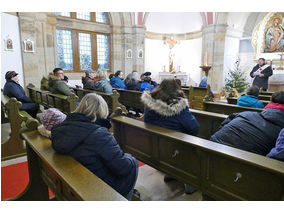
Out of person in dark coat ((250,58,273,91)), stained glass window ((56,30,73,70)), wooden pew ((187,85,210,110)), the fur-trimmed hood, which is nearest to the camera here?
the fur-trimmed hood

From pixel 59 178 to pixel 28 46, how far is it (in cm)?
733

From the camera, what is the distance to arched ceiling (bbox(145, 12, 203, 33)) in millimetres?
12023


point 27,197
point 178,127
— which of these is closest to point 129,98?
point 178,127

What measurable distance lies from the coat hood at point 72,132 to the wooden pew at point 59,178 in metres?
0.10

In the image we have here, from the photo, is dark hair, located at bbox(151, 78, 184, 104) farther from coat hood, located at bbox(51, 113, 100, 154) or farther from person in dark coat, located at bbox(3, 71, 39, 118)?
person in dark coat, located at bbox(3, 71, 39, 118)

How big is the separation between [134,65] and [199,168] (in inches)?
379

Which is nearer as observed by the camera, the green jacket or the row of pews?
the row of pews

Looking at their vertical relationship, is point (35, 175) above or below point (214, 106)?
below

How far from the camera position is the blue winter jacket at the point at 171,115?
2270 mm

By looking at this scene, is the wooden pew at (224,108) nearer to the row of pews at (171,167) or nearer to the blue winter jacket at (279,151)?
the row of pews at (171,167)

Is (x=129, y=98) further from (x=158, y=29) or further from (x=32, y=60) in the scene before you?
(x=158, y=29)

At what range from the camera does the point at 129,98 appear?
585 centimetres

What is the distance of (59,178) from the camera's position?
1.50 metres

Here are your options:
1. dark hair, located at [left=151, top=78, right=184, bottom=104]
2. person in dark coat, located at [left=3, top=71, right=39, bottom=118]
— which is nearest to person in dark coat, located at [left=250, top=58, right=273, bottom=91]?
dark hair, located at [left=151, top=78, right=184, bottom=104]
